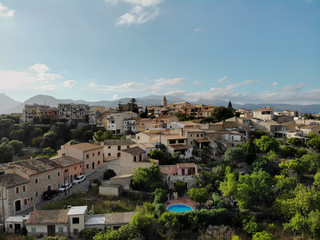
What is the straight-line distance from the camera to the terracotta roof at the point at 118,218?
71.7 feet

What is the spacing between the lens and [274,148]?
1582 inches

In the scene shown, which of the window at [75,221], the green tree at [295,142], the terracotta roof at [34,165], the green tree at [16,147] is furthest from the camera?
the green tree at [16,147]

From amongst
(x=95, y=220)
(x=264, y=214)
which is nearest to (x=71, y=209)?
(x=95, y=220)

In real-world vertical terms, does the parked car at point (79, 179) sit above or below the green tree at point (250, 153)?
below

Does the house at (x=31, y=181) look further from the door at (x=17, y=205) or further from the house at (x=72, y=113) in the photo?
the house at (x=72, y=113)

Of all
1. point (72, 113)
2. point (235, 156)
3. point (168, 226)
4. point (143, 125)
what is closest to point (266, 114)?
point (235, 156)

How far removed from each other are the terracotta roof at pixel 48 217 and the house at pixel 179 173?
46.9 feet

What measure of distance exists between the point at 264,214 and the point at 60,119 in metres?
74.6

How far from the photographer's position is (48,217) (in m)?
21.5

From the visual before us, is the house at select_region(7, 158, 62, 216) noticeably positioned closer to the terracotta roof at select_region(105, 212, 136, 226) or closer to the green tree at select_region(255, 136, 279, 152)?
the terracotta roof at select_region(105, 212, 136, 226)

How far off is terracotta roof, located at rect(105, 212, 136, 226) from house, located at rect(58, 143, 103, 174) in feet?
43.9

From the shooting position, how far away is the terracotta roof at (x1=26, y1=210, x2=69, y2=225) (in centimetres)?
2094

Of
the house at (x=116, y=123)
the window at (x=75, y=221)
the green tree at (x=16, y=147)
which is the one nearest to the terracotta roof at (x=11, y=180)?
the window at (x=75, y=221)

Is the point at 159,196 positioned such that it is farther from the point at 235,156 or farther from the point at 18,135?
the point at 18,135
